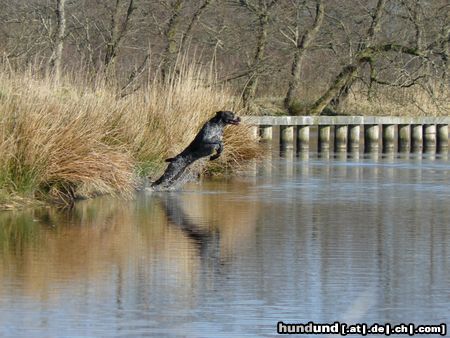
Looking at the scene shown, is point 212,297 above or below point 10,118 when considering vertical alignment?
below

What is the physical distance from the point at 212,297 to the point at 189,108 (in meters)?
15.6

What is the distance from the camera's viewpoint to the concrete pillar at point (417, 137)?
4300cm

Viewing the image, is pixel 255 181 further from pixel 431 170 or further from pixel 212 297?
pixel 212 297

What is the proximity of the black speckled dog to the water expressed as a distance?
0.78m

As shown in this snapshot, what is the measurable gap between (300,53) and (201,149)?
2215 cm

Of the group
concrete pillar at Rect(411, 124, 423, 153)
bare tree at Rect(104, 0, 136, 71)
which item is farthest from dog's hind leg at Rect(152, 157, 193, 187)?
concrete pillar at Rect(411, 124, 423, 153)

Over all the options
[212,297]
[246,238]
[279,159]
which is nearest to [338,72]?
[279,159]

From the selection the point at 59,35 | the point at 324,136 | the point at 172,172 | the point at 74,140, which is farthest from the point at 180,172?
the point at 324,136

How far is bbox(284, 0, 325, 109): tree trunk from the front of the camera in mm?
43875

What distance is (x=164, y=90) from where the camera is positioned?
26.2 metres

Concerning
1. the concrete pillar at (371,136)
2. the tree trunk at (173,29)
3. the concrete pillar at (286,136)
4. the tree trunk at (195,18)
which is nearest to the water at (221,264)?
the concrete pillar at (286,136)

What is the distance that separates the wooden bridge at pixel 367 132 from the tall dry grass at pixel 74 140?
15600 mm

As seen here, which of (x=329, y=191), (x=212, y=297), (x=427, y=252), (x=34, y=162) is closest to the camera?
(x=212, y=297)

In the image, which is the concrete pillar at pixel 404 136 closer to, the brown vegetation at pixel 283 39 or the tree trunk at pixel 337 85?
the brown vegetation at pixel 283 39
